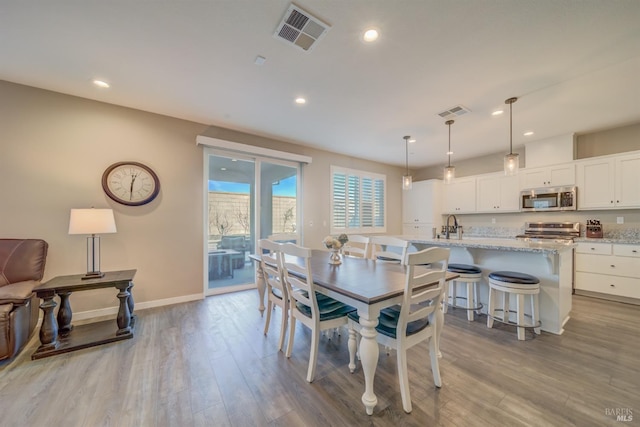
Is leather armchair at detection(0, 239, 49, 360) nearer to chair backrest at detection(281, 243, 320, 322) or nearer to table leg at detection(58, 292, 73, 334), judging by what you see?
table leg at detection(58, 292, 73, 334)

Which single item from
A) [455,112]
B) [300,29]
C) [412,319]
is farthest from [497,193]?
[300,29]

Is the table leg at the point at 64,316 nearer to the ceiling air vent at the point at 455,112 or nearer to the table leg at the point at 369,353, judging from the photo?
the table leg at the point at 369,353

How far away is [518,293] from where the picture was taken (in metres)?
2.44

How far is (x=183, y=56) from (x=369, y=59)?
1.67 meters

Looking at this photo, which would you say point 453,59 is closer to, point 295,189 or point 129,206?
point 295,189

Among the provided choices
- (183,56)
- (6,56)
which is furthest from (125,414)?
(6,56)

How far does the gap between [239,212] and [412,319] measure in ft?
10.8

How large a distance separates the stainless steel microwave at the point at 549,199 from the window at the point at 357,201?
277cm

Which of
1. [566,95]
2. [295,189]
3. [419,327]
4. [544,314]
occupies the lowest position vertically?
[544,314]

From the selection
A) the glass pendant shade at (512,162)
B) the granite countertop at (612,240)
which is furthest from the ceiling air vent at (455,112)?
the granite countertop at (612,240)

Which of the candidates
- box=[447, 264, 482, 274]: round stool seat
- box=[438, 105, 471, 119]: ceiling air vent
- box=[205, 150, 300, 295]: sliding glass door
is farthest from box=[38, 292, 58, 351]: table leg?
box=[438, 105, 471, 119]: ceiling air vent

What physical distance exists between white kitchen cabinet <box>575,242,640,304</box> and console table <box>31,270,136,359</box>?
6.23 m

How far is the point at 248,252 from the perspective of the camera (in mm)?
4223

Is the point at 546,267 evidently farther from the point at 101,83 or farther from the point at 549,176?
the point at 101,83
